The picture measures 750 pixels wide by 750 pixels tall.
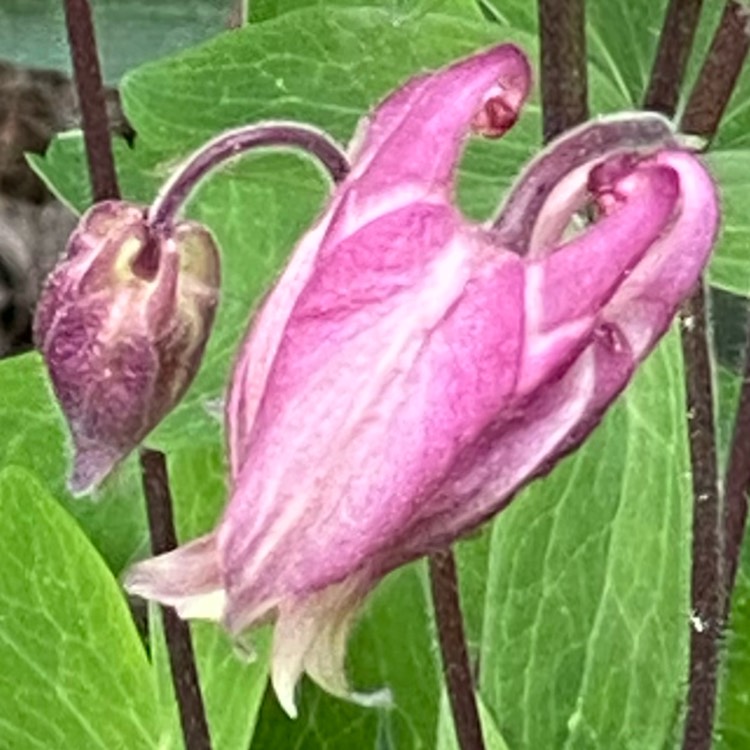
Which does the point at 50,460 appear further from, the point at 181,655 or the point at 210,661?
the point at 181,655

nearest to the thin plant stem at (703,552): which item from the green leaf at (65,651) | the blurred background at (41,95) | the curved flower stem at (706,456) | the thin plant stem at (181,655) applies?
the curved flower stem at (706,456)

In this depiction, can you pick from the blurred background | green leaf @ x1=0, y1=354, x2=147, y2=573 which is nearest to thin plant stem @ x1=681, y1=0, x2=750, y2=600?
green leaf @ x1=0, y1=354, x2=147, y2=573

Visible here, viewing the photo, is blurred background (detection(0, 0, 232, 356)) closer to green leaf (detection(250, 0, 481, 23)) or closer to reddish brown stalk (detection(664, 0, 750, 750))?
green leaf (detection(250, 0, 481, 23))

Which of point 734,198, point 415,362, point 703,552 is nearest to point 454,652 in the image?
point 703,552

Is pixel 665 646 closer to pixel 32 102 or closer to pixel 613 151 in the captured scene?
pixel 613 151

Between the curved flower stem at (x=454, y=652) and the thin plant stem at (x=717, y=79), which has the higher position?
the thin plant stem at (x=717, y=79)

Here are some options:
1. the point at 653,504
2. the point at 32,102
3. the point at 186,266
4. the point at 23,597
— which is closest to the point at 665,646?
the point at 653,504

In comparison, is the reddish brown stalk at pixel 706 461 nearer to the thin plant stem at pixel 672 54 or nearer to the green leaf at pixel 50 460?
the thin plant stem at pixel 672 54
